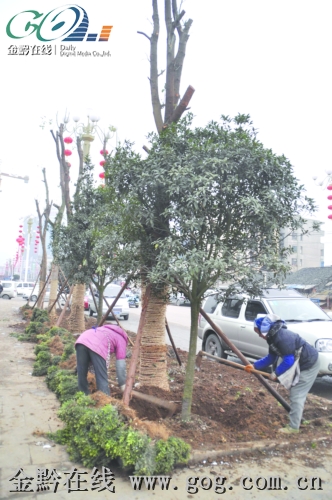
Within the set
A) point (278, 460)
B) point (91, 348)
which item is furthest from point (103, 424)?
point (278, 460)

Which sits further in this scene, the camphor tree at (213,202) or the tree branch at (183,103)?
the tree branch at (183,103)

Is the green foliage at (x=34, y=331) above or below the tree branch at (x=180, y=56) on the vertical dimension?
below

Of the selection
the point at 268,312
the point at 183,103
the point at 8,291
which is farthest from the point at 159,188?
the point at 8,291

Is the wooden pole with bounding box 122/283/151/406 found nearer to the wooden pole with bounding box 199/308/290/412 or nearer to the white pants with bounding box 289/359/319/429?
the wooden pole with bounding box 199/308/290/412

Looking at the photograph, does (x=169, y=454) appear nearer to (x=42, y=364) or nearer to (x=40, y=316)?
(x=42, y=364)

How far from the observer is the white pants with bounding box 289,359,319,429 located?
4.68 meters

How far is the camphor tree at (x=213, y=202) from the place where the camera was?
13.7 feet

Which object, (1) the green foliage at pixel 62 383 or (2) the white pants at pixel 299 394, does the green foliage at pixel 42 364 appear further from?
(2) the white pants at pixel 299 394

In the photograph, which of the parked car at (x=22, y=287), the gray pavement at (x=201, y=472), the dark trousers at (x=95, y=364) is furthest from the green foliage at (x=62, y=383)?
the parked car at (x=22, y=287)

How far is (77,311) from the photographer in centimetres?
1207

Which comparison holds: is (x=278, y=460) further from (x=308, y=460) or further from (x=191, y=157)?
(x=191, y=157)

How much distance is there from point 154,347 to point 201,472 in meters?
2.23

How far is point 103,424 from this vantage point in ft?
12.1

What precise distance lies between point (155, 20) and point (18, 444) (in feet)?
20.7
